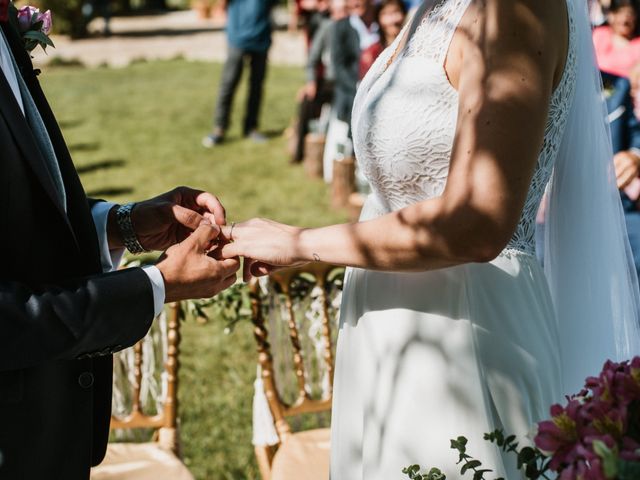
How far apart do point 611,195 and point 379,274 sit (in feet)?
2.32

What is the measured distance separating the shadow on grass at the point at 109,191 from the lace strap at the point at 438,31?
7009mm

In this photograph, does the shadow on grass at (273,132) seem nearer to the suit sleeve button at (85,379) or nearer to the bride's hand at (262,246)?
the bride's hand at (262,246)

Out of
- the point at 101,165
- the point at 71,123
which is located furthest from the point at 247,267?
the point at 71,123

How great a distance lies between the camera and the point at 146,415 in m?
3.09

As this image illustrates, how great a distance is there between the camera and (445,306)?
6.47ft

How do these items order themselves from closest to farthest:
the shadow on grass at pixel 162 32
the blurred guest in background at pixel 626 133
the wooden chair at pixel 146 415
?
the wooden chair at pixel 146 415, the blurred guest in background at pixel 626 133, the shadow on grass at pixel 162 32

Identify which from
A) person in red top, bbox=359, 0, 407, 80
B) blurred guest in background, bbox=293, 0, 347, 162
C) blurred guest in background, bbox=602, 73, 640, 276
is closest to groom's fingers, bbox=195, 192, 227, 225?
blurred guest in background, bbox=602, 73, 640, 276

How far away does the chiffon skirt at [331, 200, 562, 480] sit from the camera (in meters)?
1.96

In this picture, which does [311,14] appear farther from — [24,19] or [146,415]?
[24,19]

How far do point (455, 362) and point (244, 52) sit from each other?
8870mm

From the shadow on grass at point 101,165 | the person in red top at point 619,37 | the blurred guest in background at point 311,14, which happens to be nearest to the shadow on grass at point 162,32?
the blurred guest in background at point 311,14

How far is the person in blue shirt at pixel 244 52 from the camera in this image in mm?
10273

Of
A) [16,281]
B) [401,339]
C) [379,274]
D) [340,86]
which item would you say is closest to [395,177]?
[379,274]

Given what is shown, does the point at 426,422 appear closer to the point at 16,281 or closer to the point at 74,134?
the point at 16,281
